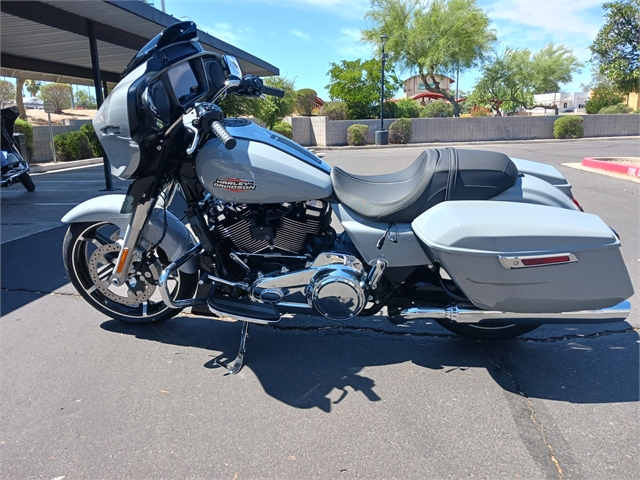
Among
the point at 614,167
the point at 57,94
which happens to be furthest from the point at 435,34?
the point at 57,94

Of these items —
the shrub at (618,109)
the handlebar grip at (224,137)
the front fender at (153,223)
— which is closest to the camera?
the handlebar grip at (224,137)

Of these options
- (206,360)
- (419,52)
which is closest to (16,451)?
(206,360)

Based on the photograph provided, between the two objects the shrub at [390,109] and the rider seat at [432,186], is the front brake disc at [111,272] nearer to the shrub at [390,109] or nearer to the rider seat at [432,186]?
the rider seat at [432,186]

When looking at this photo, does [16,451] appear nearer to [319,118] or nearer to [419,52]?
[319,118]

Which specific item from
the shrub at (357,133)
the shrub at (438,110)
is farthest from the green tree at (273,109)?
the shrub at (438,110)

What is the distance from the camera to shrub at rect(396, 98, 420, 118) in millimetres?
27812

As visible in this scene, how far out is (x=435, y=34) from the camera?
29469mm

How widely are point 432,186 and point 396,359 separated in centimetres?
116

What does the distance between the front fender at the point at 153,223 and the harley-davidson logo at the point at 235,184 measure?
615 millimetres

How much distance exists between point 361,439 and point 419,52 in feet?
102

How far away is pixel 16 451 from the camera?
223 cm

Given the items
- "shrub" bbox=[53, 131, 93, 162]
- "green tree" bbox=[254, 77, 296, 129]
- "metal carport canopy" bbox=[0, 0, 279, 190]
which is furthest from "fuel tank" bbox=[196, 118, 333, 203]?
"green tree" bbox=[254, 77, 296, 129]

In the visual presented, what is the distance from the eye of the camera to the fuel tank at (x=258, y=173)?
8.56 ft

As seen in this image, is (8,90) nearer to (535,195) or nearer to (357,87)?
(357,87)
